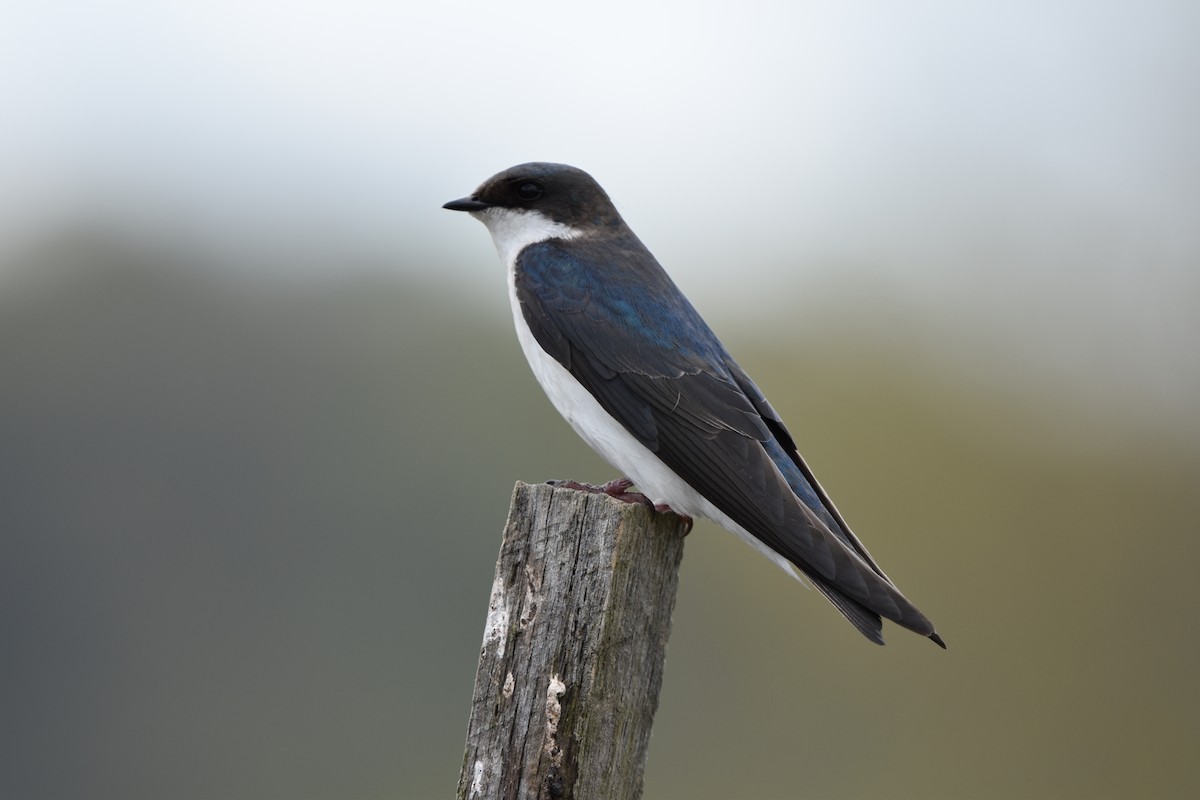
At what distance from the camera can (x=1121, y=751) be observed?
16.6m

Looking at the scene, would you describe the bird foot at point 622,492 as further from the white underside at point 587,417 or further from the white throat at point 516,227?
the white throat at point 516,227

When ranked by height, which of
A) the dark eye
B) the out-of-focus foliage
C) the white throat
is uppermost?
the dark eye

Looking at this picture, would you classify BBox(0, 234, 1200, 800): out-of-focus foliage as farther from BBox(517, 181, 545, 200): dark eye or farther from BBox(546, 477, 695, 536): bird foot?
BBox(546, 477, 695, 536): bird foot

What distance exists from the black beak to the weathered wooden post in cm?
276

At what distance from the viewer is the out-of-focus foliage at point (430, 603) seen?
16.4 meters

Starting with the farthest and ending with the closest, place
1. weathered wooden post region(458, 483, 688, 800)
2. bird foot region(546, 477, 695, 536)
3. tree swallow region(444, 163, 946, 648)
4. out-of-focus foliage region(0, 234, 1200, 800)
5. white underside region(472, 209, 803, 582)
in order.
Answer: out-of-focus foliage region(0, 234, 1200, 800) < white underside region(472, 209, 803, 582) < tree swallow region(444, 163, 946, 648) < bird foot region(546, 477, 695, 536) < weathered wooden post region(458, 483, 688, 800)

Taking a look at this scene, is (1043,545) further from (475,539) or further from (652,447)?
(652,447)

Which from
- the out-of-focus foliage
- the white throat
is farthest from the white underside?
the out-of-focus foliage

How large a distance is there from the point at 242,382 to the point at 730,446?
54.1 ft

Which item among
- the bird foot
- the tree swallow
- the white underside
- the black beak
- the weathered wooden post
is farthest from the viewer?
the black beak

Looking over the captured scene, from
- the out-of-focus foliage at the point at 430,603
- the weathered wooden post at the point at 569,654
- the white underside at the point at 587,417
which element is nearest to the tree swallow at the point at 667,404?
the white underside at the point at 587,417

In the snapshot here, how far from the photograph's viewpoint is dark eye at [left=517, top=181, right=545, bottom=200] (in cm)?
701

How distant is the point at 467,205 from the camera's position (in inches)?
273

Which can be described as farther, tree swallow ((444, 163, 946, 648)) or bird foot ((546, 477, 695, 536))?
tree swallow ((444, 163, 946, 648))
